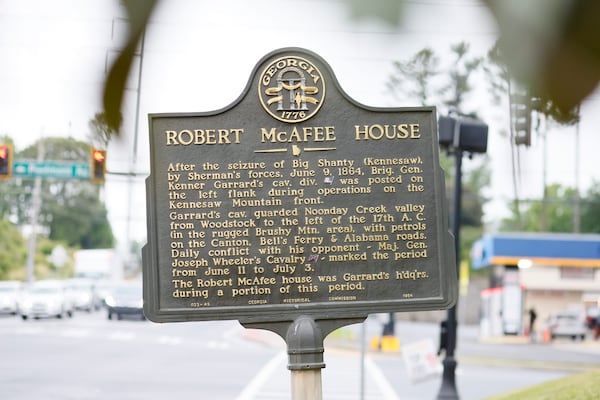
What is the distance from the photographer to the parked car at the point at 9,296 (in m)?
37.0

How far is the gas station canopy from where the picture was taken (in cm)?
3275

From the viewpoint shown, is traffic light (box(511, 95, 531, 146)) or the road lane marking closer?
traffic light (box(511, 95, 531, 146))

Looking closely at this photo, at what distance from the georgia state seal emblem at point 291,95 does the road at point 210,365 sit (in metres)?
6.88

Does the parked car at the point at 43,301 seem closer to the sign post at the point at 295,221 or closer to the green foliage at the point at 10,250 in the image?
the green foliage at the point at 10,250

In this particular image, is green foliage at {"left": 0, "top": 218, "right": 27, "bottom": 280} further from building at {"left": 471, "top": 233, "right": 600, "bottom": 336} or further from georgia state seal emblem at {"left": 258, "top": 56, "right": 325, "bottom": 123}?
georgia state seal emblem at {"left": 258, "top": 56, "right": 325, "bottom": 123}

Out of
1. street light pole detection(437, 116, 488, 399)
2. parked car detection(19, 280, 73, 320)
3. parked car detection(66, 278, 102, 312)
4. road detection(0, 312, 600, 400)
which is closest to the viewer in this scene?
street light pole detection(437, 116, 488, 399)

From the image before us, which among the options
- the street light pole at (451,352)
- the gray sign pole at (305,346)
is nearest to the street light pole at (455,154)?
the street light pole at (451,352)

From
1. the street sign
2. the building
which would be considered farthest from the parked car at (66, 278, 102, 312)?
the street sign

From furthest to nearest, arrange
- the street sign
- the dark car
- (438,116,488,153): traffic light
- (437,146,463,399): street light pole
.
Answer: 1. the dark car
2. (437,146,463,399): street light pole
3. (438,116,488,153): traffic light
4. the street sign

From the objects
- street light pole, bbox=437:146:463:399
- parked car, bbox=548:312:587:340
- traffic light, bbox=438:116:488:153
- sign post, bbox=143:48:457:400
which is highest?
traffic light, bbox=438:116:488:153

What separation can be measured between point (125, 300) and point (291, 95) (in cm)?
2867

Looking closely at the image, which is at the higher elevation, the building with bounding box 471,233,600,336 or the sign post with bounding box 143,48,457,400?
the sign post with bounding box 143,48,457,400

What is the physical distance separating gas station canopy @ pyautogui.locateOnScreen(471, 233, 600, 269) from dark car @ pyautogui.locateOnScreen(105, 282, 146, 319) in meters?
11.5

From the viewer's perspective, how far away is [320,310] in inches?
203
